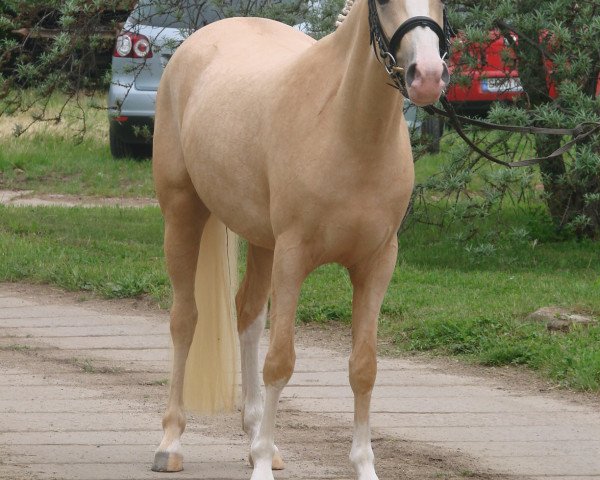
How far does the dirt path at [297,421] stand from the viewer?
194 inches

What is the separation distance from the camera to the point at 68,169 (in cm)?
1390

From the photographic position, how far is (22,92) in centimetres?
1020

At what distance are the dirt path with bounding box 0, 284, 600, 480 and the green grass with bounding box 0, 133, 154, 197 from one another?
575 centimetres

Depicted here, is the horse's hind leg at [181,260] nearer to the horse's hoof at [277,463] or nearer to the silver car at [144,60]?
the horse's hoof at [277,463]

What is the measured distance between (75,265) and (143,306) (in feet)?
3.44

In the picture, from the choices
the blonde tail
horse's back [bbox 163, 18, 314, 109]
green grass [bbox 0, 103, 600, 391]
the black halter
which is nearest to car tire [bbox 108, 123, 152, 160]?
green grass [bbox 0, 103, 600, 391]

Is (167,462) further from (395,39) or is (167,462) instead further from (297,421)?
A: (395,39)

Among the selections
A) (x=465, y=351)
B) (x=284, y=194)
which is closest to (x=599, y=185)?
(x=465, y=351)

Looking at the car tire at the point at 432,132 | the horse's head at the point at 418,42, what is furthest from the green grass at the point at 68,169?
the horse's head at the point at 418,42

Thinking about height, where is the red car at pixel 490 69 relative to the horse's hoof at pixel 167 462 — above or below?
above

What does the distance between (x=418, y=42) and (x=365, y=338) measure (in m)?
1.23

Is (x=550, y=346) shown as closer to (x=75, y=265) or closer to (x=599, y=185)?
(x=599, y=185)

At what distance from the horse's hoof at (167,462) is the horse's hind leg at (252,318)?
1.17 ft

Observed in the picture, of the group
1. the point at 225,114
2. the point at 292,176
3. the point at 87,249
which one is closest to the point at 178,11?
the point at 87,249
